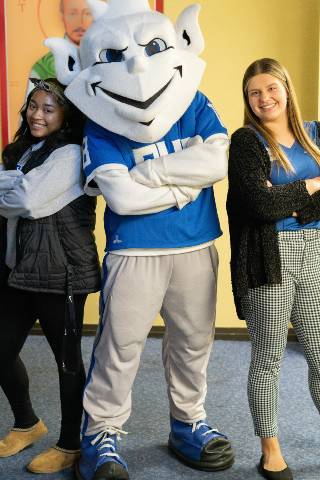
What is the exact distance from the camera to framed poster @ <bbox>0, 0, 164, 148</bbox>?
11.6ft

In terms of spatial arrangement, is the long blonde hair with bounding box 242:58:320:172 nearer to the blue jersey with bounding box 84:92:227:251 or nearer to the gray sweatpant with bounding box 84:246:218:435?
the blue jersey with bounding box 84:92:227:251

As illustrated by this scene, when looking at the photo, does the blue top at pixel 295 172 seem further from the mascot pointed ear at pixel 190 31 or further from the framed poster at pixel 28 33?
the framed poster at pixel 28 33

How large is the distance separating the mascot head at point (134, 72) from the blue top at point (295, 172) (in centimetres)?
35

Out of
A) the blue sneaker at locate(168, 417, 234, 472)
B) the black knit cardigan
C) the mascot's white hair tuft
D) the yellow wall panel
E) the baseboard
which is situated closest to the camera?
the black knit cardigan

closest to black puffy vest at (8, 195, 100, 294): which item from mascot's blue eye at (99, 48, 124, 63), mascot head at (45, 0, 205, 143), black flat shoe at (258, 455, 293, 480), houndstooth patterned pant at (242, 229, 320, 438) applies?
mascot head at (45, 0, 205, 143)

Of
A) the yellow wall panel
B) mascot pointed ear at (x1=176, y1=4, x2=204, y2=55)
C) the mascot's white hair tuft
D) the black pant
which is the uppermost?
the yellow wall panel

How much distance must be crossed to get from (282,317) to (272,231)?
27cm

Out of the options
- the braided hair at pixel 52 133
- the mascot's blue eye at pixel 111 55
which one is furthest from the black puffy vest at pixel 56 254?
the mascot's blue eye at pixel 111 55

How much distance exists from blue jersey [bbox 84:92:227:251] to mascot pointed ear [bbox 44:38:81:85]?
0.55 ft

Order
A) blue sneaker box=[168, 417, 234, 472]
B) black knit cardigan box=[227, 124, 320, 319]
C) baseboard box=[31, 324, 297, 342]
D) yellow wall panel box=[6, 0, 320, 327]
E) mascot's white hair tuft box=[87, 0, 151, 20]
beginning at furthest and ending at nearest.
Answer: baseboard box=[31, 324, 297, 342] < yellow wall panel box=[6, 0, 320, 327] < blue sneaker box=[168, 417, 234, 472] < mascot's white hair tuft box=[87, 0, 151, 20] < black knit cardigan box=[227, 124, 320, 319]

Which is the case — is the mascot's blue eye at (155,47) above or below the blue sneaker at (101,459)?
above

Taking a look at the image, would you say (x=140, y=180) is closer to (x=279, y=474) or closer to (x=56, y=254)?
(x=56, y=254)

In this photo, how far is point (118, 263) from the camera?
2.02m

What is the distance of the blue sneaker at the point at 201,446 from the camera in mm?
2178
